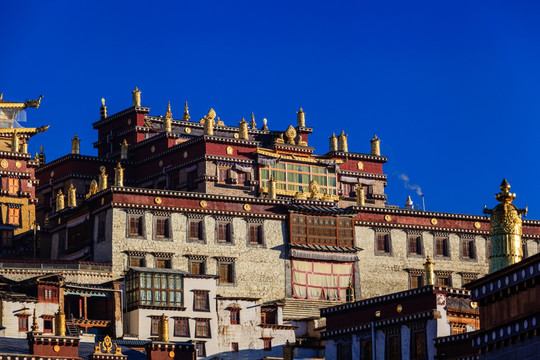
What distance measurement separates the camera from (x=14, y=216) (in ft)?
335

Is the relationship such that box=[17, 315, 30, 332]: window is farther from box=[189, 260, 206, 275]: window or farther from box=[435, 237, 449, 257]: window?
box=[435, 237, 449, 257]: window

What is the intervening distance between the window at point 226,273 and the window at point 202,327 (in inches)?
209

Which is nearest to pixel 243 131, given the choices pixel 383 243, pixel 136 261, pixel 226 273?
pixel 383 243

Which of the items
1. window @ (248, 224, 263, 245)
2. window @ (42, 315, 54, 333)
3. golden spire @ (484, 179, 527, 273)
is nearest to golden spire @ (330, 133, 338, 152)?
window @ (248, 224, 263, 245)

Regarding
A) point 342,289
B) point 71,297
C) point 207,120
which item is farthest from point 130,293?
point 207,120

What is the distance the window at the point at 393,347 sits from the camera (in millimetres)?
78312

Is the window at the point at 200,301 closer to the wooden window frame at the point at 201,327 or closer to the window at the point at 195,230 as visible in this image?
the wooden window frame at the point at 201,327

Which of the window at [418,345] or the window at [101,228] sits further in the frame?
the window at [101,228]

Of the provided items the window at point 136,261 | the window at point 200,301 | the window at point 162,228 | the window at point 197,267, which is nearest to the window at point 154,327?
the window at point 200,301

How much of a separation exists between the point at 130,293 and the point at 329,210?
17895 mm

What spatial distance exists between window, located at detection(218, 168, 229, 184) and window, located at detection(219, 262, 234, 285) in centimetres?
1222

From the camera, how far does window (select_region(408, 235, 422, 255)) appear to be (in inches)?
3969

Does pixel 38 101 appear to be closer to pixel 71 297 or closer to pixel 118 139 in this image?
pixel 118 139

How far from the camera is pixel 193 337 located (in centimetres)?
8669
